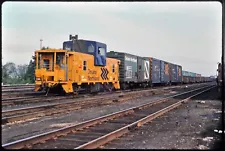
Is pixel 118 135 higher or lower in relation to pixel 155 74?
lower

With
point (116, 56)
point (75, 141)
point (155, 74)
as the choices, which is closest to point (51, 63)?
point (116, 56)

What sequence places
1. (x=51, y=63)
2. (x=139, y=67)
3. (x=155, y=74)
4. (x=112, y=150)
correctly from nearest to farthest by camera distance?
(x=112, y=150) → (x=51, y=63) → (x=139, y=67) → (x=155, y=74)

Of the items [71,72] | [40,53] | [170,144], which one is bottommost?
[170,144]

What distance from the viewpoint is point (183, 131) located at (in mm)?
Answer: 8688

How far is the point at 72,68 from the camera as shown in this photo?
18.9m

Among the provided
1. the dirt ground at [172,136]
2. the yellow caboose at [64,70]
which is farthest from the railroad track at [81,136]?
the yellow caboose at [64,70]

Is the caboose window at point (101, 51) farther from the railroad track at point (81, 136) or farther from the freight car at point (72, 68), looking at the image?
the railroad track at point (81, 136)

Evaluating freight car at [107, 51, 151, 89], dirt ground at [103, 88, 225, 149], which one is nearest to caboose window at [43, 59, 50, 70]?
dirt ground at [103, 88, 225, 149]

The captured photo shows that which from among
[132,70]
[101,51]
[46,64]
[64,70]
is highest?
[101,51]

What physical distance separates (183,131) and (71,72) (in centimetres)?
1133

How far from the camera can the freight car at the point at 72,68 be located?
59.5 ft

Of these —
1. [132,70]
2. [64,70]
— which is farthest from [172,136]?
[132,70]

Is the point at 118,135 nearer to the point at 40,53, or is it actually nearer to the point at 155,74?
the point at 40,53

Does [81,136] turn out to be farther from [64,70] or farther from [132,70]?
[132,70]
